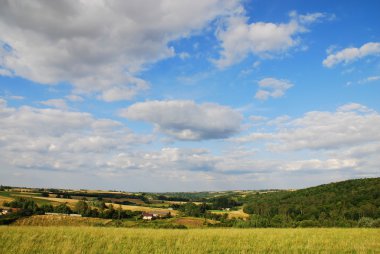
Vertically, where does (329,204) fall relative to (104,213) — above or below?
above

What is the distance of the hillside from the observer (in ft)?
299

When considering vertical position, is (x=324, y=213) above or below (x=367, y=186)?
below

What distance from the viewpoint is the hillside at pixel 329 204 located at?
91.1 metres

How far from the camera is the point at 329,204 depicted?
105938mm

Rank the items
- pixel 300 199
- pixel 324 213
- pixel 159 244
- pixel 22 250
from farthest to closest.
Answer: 1. pixel 300 199
2. pixel 324 213
3. pixel 159 244
4. pixel 22 250

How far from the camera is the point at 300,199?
402 ft

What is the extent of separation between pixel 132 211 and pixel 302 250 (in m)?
95.1

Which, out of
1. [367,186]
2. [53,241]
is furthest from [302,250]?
[367,186]

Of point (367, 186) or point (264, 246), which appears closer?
point (264, 246)

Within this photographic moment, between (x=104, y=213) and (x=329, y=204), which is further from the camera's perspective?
(x=329, y=204)

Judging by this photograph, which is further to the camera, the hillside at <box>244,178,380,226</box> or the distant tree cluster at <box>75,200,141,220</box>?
the distant tree cluster at <box>75,200,141,220</box>

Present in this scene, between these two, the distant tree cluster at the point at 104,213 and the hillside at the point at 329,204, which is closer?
the hillside at the point at 329,204

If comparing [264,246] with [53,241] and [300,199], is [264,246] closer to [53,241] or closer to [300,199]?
[53,241]

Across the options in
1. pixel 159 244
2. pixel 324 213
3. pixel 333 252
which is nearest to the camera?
pixel 333 252
